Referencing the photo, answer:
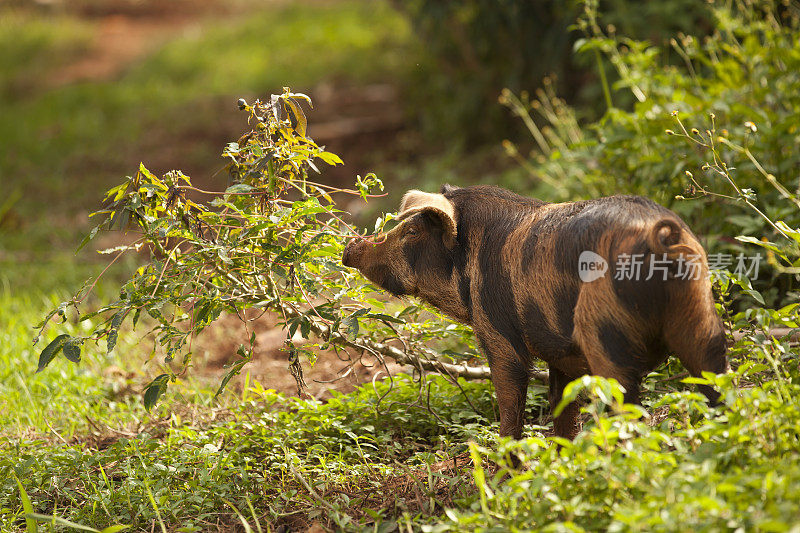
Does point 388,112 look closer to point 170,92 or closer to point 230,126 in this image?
point 230,126

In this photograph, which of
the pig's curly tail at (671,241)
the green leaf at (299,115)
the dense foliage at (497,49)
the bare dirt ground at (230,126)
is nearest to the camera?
the pig's curly tail at (671,241)

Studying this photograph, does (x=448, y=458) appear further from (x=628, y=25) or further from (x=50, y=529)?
(x=628, y=25)

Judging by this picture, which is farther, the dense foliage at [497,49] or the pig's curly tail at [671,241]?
the dense foliage at [497,49]

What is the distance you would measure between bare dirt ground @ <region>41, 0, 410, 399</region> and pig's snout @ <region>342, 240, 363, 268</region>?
1.31ft

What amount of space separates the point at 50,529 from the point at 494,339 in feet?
6.05

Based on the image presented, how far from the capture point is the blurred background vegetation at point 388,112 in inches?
185

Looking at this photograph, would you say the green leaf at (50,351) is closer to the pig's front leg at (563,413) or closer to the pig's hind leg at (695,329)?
the pig's front leg at (563,413)

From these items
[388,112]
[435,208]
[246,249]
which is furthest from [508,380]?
[388,112]

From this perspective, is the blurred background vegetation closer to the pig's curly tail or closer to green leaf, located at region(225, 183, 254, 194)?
the pig's curly tail

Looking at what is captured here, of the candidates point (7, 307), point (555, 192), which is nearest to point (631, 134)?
point (555, 192)

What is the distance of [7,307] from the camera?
629 cm

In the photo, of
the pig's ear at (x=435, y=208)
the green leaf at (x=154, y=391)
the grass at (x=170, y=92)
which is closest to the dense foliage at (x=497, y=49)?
the grass at (x=170, y=92)

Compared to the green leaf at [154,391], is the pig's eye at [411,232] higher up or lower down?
higher up

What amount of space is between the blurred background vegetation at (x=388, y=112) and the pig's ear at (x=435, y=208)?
1013 mm
